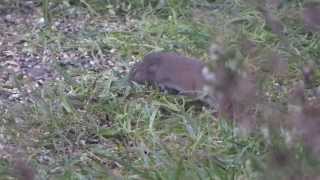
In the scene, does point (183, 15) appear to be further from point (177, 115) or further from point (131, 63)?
point (177, 115)

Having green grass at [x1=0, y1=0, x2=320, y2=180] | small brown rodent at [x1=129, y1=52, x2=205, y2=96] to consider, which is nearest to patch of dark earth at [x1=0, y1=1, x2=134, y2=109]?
green grass at [x1=0, y1=0, x2=320, y2=180]

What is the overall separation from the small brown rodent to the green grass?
0.13ft

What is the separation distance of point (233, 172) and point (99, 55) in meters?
1.24

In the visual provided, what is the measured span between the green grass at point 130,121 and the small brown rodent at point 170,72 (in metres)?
0.04

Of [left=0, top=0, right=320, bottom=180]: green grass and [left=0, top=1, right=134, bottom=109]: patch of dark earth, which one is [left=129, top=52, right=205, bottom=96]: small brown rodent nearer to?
[left=0, top=0, right=320, bottom=180]: green grass

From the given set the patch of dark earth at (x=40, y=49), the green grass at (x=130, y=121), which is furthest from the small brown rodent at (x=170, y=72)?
the patch of dark earth at (x=40, y=49)

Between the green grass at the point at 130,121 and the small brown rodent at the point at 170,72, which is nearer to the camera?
the green grass at the point at 130,121

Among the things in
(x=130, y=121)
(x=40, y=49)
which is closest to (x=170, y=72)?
(x=130, y=121)

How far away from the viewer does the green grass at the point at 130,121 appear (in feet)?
8.52

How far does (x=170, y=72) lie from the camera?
3184 millimetres

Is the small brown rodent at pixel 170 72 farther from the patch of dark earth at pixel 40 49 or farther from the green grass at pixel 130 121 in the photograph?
the patch of dark earth at pixel 40 49

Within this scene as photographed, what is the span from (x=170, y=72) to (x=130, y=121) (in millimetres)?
275

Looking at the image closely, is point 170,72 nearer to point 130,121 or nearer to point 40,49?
point 130,121

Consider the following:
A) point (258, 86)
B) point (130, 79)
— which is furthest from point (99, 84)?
point (258, 86)
